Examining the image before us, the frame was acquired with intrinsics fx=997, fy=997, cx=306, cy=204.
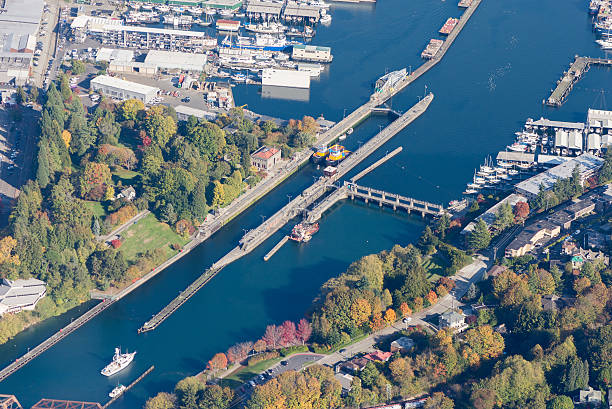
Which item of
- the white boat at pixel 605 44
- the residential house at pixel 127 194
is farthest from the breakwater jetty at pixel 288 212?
the white boat at pixel 605 44

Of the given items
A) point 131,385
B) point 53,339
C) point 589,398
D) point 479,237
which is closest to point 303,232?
point 479,237

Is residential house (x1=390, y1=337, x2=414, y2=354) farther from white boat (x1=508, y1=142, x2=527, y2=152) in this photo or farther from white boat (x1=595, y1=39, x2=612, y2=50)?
white boat (x1=595, y1=39, x2=612, y2=50)

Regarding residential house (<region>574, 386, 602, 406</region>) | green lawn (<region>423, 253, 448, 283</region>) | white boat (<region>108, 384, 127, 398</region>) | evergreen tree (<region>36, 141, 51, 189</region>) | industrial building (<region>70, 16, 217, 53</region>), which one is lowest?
white boat (<region>108, 384, 127, 398</region>)

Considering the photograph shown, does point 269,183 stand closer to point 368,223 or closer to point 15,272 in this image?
point 368,223

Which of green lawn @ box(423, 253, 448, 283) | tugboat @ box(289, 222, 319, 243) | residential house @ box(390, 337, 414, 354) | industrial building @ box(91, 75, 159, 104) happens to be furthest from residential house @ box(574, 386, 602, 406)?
industrial building @ box(91, 75, 159, 104)

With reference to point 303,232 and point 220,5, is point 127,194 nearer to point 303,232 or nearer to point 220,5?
point 303,232

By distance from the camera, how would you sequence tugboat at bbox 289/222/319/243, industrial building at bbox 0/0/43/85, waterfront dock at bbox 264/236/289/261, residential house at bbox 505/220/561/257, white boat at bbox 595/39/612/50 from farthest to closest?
1. white boat at bbox 595/39/612/50
2. industrial building at bbox 0/0/43/85
3. tugboat at bbox 289/222/319/243
4. waterfront dock at bbox 264/236/289/261
5. residential house at bbox 505/220/561/257
